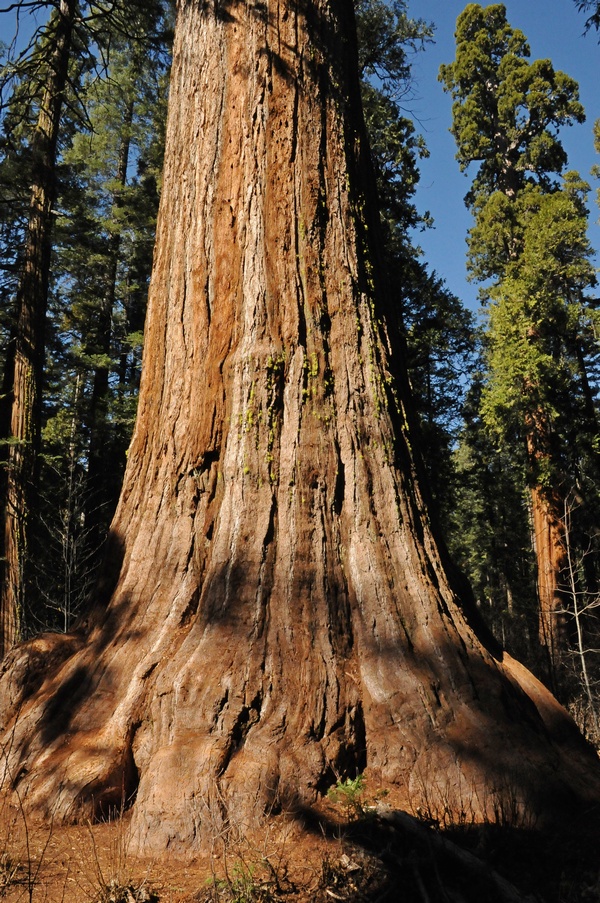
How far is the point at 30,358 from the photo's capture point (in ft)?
37.2

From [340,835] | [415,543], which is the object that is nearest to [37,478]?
[415,543]

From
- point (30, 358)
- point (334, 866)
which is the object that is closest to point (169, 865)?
point (334, 866)

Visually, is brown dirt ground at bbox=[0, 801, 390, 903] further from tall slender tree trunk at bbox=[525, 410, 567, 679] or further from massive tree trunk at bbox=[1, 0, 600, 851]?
tall slender tree trunk at bbox=[525, 410, 567, 679]

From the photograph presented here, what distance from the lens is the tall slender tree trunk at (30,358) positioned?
10.4 metres

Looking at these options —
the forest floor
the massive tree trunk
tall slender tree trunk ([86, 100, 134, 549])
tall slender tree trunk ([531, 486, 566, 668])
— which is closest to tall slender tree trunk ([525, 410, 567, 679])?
tall slender tree trunk ([531, 486, 566, 668])

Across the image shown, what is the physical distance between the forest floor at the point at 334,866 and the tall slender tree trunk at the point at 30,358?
7.71 meters

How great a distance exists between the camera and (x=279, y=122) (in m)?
4.83

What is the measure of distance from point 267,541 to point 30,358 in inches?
342

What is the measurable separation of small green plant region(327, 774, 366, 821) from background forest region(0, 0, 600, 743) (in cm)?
499

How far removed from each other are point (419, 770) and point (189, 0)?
571 cm

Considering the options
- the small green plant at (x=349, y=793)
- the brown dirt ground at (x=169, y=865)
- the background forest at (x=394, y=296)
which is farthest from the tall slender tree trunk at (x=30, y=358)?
the small green plant at (x=349, y=793)

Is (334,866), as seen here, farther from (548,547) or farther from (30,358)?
(548,547)

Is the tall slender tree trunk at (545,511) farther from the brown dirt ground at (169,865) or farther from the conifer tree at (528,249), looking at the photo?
the brown dirt ground at (169,865)

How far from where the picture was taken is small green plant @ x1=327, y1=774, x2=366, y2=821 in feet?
10.6
